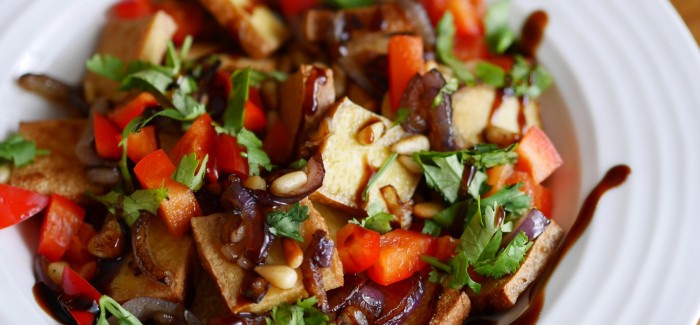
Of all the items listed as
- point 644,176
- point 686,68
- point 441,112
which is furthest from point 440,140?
point 686,68

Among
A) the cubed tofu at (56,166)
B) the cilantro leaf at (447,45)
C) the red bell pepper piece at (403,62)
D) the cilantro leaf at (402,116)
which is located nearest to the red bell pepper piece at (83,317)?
the cubed tofu at (56,166)

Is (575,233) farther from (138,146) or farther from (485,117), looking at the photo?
(138,146)

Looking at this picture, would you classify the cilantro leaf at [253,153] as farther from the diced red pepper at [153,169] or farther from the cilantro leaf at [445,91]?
the cilantro leaf at [445,91]

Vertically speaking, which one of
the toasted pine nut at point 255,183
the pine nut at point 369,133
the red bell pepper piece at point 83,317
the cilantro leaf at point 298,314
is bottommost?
the red bell pepper piece at point 83,317

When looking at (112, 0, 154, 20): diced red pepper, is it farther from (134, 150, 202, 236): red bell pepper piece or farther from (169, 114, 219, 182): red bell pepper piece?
(134, 150, 202, 236): red bell pepper piece

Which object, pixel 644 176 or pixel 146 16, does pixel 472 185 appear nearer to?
pixel 644 176

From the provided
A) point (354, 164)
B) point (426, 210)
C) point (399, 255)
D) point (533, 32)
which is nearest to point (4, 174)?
point (354, 164)
